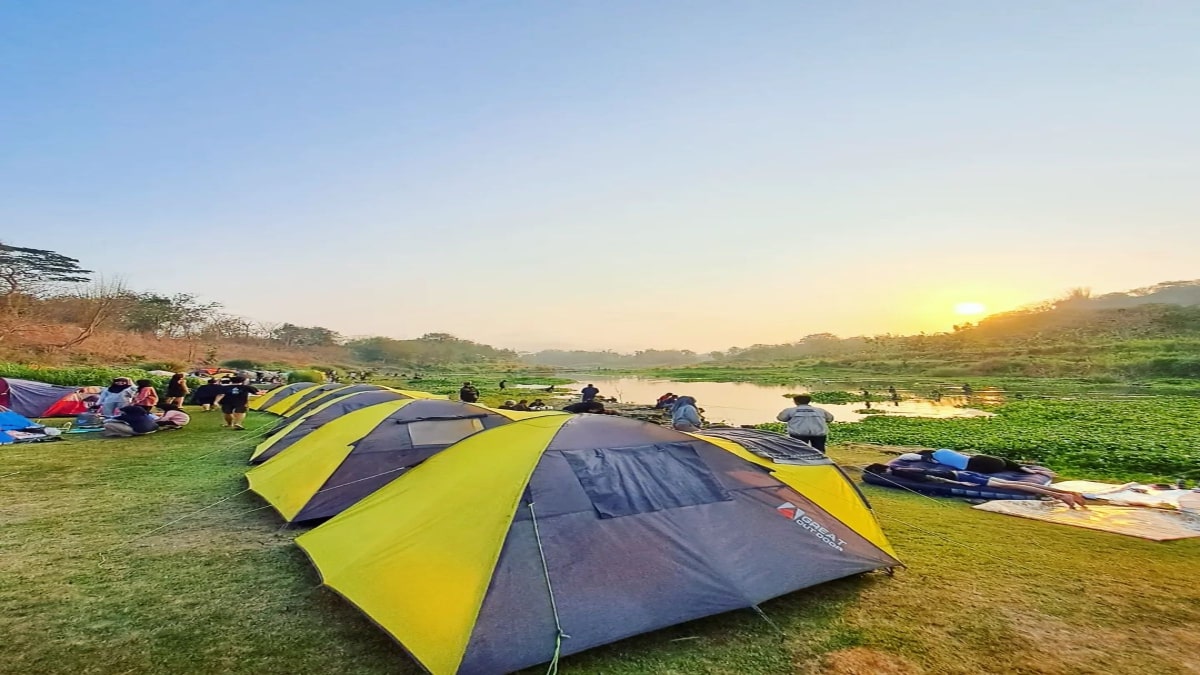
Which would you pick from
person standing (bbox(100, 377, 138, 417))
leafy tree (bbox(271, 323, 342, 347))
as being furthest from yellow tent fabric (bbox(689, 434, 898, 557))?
leafy tree (bbox(271, 323, 342, 347))

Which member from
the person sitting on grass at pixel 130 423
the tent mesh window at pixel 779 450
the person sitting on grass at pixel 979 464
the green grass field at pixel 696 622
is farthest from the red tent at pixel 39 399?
the person sitting on grass at pixel 979 464

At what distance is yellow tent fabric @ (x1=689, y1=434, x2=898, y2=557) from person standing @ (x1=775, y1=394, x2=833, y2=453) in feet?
11.1

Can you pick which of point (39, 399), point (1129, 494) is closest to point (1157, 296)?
point (1129, 494)

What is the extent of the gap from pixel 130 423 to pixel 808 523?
13.0m

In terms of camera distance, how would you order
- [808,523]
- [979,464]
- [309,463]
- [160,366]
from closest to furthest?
[808,523] → [309,463] → [979,464] → [160,366]

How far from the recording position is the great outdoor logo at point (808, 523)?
13.2ft

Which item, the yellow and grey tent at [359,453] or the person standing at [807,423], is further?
the person standing at [807,423]

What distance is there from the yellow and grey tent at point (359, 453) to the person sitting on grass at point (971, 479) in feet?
18.0

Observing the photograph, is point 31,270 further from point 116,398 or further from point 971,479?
point 971,479

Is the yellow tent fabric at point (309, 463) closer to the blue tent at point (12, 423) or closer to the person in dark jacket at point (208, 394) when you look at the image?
the blue tent at point (12, 423)

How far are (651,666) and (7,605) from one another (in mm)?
4216

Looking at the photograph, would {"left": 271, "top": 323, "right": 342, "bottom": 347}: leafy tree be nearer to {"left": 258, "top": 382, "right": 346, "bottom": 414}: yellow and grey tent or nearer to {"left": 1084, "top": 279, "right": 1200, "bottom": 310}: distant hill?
{"left": 258, "top": 382, "right": 346, "bottom": 414}: yellow and grey tent

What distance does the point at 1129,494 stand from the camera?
695 cm

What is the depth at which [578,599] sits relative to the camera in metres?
3.12
